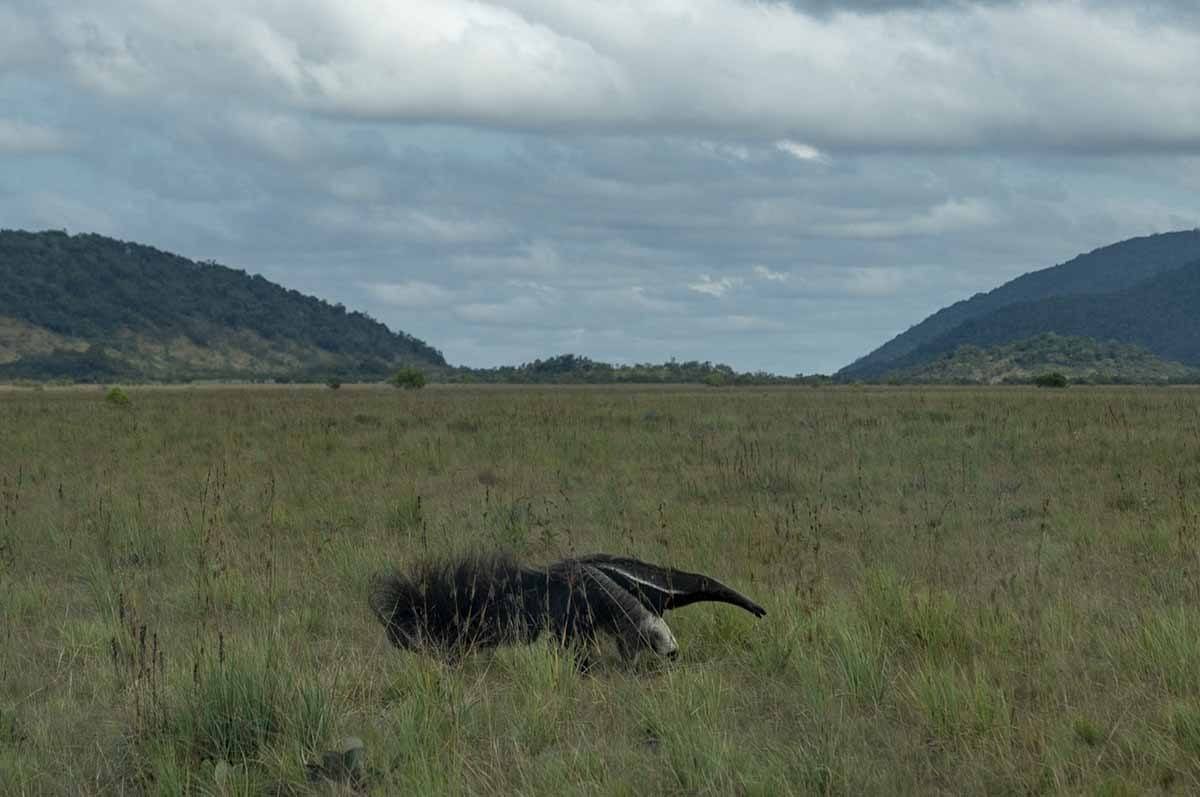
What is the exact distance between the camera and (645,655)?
5922 millimetres

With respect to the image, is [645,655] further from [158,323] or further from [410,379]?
[158,323]

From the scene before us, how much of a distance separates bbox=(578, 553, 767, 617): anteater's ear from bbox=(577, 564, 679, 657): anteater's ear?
0.30ft

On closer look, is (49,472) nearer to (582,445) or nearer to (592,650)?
(582,445)

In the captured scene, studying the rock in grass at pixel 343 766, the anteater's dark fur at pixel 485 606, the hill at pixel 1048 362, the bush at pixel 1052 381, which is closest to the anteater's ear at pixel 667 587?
the anteater's dark fur at pixel 485 606

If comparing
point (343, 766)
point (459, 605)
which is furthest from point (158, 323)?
point (343, 766)

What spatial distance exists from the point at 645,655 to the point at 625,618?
22cm

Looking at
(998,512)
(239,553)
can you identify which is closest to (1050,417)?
(998,512)

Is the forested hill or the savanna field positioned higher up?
the forested hill

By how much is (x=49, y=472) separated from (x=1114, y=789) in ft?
51.2

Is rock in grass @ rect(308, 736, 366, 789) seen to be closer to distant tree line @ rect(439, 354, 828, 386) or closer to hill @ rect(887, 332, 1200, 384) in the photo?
distant tree line @ rect(439, 354, 828, 386)

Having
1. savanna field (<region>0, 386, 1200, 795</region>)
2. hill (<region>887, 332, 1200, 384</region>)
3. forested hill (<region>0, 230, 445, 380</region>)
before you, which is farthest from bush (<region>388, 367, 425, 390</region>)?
hill (<region>887, 332, 1200, 384</region>)

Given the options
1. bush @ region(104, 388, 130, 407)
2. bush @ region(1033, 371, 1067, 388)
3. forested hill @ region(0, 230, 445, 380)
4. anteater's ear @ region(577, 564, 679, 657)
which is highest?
forested hill @ region(0, 230, 445, 380)

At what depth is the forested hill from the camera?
138125 mm

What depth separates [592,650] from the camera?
6.01 meters
